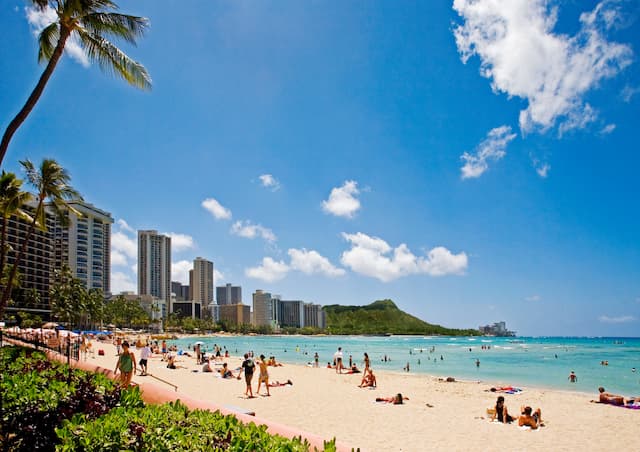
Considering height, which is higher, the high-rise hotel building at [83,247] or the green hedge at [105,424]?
the high-rise hotel building at [83,247]

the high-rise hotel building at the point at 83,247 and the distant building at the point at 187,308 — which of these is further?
the distant building at the point at 187,308

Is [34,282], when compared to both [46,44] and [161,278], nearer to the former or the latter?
[46,44]

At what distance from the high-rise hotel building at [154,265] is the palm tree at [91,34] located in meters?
190

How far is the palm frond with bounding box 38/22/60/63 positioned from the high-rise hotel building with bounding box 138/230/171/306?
19007cm

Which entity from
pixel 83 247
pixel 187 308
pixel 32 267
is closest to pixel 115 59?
pixel 32 267

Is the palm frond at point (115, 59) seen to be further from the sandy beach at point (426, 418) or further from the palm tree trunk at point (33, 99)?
the sandy beach at point (426, 418)

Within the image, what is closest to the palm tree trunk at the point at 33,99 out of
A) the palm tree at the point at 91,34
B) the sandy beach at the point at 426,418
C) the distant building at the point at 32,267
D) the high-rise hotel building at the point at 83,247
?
the palm tree at the point at 91,34

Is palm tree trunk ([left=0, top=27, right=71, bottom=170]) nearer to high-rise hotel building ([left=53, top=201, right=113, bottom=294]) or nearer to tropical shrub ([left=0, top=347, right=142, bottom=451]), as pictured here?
tropical shrub ([left=0, top=347, right=142, bottom=451])

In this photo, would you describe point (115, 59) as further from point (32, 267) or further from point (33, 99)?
point (32, 267)

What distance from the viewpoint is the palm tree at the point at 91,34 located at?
926 centimetres

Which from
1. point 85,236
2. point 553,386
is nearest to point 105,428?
point 553,386

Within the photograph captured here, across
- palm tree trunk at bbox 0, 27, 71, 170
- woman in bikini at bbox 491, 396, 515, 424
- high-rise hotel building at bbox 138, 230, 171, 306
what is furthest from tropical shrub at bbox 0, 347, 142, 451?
high-rise hotel building at bbox 138, 230, 171, 306

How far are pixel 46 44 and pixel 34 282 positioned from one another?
85.9m

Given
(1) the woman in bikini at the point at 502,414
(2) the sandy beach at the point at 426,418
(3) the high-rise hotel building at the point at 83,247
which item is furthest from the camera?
(3) the high-rise hotel building at the point at 83,247
